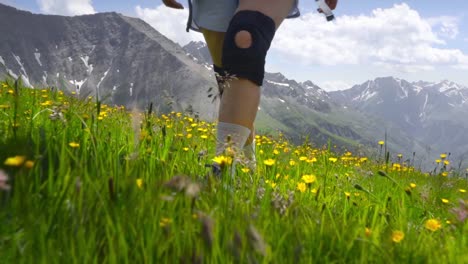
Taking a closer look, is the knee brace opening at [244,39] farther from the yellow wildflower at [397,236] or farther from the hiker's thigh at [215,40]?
the yellow wildflower at [397,236]

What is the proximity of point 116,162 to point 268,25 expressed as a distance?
1.78 meters

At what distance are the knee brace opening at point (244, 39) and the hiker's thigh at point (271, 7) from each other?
240mm

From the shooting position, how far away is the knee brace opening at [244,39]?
10.5ft

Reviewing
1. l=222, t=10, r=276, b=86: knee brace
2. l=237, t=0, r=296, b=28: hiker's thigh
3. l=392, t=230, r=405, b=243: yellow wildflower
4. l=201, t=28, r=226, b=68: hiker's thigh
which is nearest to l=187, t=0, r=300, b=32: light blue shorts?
l=201, t=28, r=226, b=68: hiker's thigh

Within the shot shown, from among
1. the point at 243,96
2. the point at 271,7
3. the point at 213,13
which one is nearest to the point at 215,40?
the point at 213,13

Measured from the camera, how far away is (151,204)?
1.57 m

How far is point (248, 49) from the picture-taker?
3.22m

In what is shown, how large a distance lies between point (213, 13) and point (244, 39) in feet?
3.12

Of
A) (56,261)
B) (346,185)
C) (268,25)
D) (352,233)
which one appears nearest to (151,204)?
(56,261)

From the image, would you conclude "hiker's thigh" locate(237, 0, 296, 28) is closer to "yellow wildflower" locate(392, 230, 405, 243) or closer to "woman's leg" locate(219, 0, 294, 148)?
"woman's leg" locate(219, 0, 294, 148)

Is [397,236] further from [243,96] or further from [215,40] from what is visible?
[215,40]

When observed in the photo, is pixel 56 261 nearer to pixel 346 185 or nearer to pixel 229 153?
pixel 229 153

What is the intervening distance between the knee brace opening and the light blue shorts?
2.79ft

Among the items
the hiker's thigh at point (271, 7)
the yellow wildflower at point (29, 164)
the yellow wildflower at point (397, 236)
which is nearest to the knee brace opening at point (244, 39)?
the hiker's thigh at point (271, 7)
